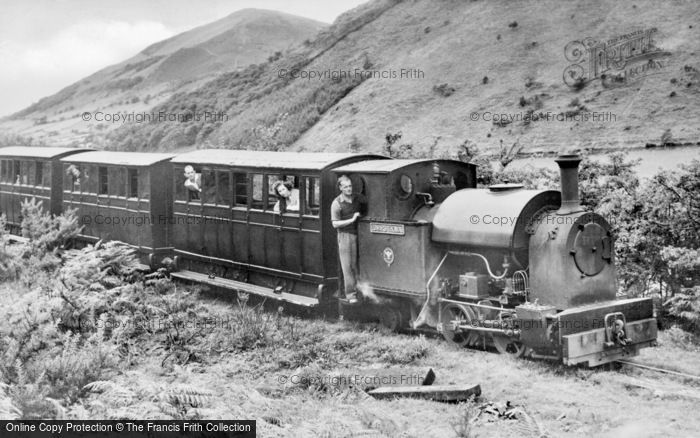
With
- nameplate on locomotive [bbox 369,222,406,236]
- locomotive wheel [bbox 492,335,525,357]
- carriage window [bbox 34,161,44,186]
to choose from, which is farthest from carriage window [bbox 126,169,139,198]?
locomotive wheel [bbox 492,335,525,357]

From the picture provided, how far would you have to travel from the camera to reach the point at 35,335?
8.60 m

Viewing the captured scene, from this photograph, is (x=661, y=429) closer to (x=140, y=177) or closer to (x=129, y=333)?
(x=129, y=333)

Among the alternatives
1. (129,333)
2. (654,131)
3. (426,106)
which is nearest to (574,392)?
(129,333)

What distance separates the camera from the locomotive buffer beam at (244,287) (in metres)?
10.9

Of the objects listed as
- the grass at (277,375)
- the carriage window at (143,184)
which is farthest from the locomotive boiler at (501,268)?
the carriage window at (143,184)

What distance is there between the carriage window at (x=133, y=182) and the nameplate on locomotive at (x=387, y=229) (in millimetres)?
6596

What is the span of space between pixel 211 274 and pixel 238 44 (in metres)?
71.1

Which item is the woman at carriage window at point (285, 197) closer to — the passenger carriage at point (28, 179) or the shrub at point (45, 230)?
the shrub at point (45, 230)

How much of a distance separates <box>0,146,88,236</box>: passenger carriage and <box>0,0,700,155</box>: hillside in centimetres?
1326

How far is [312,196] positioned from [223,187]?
95.1 inches

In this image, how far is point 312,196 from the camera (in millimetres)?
10953

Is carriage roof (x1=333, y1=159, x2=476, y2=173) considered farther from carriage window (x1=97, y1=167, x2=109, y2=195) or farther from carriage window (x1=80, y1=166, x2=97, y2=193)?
carriage window (x1=80, y1=166, x2=97, y2=193)

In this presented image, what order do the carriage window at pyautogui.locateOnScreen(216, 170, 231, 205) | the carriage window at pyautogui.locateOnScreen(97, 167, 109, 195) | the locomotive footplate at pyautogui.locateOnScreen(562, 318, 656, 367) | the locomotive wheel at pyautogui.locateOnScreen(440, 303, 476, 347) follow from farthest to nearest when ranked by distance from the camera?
the carriage window at pyautogui.locateOnScreen(97, 167, 109, 195)
the carriage window at pyautogui.locateOnScreen(216, 170, 231, 205)
the locomotive wheel at pyautogui.locateOnScreen(440, 303, 476, 347)
the locomotive footplate at pyautogui.locateOnScreen(562, 318, 656, 367)

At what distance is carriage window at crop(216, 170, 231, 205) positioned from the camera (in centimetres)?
1250
